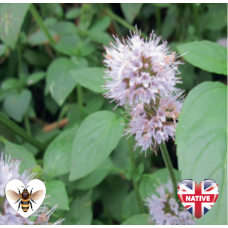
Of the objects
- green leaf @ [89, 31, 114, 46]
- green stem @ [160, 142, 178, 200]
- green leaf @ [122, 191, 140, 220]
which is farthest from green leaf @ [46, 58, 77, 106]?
green stem @ [160, 142, 178, 200]

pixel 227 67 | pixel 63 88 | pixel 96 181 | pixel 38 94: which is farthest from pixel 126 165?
pixel 38 94

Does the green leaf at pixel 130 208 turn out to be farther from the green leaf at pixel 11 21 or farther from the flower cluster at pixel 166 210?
the green leaf at pixel 11 21

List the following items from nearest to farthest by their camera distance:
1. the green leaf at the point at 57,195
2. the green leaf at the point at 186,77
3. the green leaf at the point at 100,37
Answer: the green leaf at the point at 57,195, the green leaf at the point at 186,77, the green leaf at the point at 100,37

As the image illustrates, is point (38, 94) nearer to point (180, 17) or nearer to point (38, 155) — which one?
point (38, 155)

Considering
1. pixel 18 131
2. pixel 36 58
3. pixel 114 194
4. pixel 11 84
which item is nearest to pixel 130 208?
pixel 114 194

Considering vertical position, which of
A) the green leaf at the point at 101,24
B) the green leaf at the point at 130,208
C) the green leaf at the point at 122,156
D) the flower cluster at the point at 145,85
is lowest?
the green leaf at the point at 130,208

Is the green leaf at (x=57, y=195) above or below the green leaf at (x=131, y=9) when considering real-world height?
below

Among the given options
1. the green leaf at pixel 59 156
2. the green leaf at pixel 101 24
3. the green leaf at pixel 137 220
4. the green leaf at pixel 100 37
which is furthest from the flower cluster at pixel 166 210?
the green leaf at pixel 101 24
